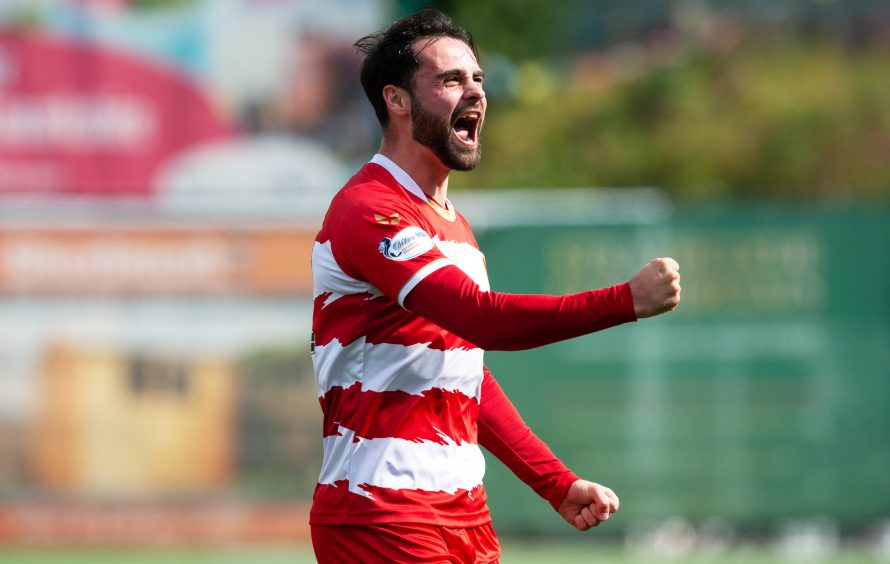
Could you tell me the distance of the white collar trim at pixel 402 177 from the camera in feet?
13.7

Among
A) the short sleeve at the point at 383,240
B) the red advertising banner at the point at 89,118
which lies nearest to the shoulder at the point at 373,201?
the short sleeve at the point at 383,240

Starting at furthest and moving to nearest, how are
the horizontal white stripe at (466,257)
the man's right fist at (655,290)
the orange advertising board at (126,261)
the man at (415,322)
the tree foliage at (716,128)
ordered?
the tree foliage at (716,128) < the orange advertising board at (126,261) < the horizontal white stripe at (466,257) < the man at (415,322) < the man's right fist at (655,290)

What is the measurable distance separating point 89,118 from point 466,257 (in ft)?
27.5

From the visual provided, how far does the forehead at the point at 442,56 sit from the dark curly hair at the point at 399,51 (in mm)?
17

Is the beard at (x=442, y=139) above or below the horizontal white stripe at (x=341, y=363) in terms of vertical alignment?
above

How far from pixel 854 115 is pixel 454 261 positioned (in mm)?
19402

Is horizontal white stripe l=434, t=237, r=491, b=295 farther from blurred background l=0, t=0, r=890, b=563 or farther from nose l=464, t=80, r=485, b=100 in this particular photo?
blurred background l=0, t=0, r=890, b=563

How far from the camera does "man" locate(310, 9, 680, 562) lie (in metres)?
3.79

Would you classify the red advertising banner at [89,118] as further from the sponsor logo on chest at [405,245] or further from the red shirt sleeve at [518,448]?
the sponsor logo on chest at [405,245]

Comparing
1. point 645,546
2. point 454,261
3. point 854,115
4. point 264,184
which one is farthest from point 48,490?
point 854,115

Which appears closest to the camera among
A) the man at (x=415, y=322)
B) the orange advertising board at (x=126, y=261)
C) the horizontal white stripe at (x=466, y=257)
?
the man at (x=415, y=322)

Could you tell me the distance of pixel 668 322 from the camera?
11.1 metres

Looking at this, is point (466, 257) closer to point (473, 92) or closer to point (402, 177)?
point (402, 177)

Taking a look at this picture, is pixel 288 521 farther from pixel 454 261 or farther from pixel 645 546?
pixel 454 261
